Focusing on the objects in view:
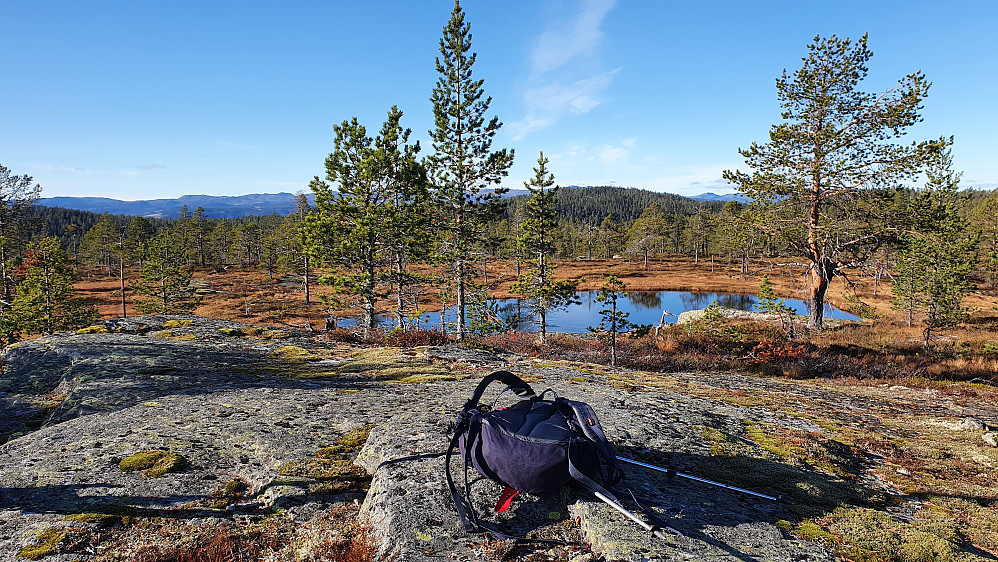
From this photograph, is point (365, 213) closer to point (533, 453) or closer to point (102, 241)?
point (533, 453)

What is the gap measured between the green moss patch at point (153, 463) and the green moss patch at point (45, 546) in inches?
32.3

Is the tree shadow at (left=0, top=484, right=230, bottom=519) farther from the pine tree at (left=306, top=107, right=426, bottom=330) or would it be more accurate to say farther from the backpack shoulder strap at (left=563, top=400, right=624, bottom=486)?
the pine tree at (left=306, top=107, right=426, bottom=330)

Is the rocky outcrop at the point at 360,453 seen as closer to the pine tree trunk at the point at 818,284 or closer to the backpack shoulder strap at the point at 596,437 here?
the backpack shoulder strap at the point at 596,437

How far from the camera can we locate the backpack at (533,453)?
2820mm

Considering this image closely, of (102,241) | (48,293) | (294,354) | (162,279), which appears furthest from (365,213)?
(102,241)

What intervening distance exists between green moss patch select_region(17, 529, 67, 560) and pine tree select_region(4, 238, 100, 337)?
3380 centimetres

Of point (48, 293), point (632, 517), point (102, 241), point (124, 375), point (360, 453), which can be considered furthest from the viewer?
point (102, 241)

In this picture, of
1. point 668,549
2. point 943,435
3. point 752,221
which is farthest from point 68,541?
point 752,221

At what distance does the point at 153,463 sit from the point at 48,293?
118ft

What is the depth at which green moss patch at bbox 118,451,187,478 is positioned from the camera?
367 centimetres

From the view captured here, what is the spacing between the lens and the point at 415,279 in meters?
20.3

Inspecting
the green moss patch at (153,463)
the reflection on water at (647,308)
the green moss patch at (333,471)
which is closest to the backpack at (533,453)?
the green moss patch at (333,471)

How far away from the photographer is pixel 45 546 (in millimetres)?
2629

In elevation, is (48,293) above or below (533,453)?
below
